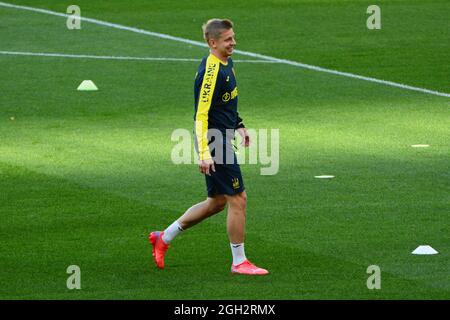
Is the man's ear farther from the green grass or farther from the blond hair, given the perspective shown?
the green grass

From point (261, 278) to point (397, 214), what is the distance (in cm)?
266

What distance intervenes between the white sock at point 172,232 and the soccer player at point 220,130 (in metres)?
0.22

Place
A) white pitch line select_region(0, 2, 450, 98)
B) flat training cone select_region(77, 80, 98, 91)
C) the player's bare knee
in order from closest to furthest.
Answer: the player's bare knee
white pitch line select_region(0, 2, 450, 98)
flat training cone select_region(77, 80, 98, 91)

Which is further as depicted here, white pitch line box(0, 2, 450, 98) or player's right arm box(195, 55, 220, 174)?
white pitch line box(0, 2, 450, 98)

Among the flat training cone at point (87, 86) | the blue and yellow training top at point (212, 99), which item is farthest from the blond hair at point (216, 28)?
the flat training cone at point (87, 86)

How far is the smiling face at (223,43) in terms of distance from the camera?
36.7 ft

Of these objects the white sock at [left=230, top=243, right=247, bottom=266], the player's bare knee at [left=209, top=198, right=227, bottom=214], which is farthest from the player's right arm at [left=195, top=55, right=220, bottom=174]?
the white sock at [left=230, top=243, right=247, bottom=266]

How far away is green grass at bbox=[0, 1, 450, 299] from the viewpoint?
11.3m

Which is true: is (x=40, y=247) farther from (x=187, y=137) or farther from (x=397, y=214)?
(x=187, y=137)

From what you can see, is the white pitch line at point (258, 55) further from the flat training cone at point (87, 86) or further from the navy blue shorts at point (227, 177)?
the navy blue shorts at point (227, 177)

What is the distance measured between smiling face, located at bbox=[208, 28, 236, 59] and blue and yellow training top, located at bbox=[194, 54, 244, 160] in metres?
0.07

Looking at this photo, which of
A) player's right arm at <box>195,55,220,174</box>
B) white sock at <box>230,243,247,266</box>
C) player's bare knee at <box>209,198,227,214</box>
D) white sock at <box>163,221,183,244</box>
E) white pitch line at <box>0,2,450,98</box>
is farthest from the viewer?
white pitch line at <box>0,2,450,98</box>
